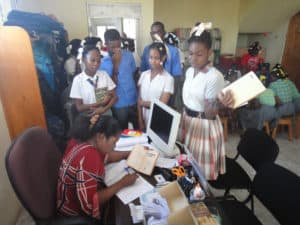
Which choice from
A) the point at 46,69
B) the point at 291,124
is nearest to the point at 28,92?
the point at 46,69

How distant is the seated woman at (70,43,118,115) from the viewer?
6.31ft

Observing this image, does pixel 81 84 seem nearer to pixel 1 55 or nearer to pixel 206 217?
pixel 1 55

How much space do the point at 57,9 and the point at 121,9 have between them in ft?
2.85

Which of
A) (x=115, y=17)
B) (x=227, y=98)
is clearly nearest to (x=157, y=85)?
(x=227, y=98)

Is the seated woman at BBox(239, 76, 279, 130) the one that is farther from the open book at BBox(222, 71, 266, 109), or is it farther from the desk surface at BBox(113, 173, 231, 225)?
the desk surface at BBox(113, 173, 231, 225)

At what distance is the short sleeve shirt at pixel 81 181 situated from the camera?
3.37 feet

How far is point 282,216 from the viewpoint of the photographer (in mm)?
1137

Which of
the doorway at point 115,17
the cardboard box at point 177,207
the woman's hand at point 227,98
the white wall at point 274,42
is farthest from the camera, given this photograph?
the white wall at point 274,42

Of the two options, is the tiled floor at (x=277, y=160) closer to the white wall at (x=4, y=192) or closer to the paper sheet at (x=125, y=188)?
the white wall at (x=4, y=192)

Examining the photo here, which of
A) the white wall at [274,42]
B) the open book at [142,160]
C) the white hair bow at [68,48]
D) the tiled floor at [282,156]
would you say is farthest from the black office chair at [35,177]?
the white wall at [274,42]

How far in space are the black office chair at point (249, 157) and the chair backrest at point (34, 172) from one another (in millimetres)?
1123

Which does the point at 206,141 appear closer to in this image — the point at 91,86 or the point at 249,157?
the point at 249,157

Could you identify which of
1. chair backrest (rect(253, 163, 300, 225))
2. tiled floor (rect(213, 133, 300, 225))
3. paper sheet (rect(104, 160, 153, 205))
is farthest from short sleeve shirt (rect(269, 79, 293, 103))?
paper sheet (rect(104, 160, 153, 205))

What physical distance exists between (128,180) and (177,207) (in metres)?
0.34
